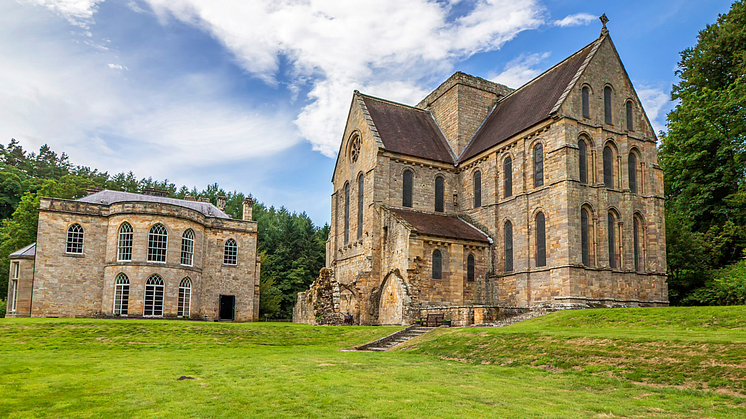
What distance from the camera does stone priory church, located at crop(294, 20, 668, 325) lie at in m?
27.1

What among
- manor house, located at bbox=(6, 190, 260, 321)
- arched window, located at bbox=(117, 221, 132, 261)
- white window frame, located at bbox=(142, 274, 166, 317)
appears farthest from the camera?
arched window, located at bbox=(117, 221, 132, 261)

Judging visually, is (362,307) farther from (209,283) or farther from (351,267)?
(209,283)

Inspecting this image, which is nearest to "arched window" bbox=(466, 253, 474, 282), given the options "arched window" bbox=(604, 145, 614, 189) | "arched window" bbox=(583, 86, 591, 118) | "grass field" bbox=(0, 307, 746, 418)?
"arched window" bbox=(604, 145, 614, 189)

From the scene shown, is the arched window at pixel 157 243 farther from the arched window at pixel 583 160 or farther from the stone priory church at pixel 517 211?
the arched window at pixel 583 160

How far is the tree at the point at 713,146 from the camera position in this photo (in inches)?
1231

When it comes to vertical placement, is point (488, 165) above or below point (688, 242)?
above

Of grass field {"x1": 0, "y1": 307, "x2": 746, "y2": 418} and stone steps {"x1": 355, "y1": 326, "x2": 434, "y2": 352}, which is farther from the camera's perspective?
stone steps {"x1": 355, "y1": 326, "x2": 434, "y2": 352}

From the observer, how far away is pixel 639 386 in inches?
432

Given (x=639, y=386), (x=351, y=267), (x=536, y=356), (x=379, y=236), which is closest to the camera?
(x=639, y=386)

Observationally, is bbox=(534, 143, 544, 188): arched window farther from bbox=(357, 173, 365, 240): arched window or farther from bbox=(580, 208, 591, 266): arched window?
bbox=(357, 173, 365, 240): arched window

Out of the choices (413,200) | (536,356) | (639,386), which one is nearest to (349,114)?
(413,200)

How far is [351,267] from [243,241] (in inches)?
373

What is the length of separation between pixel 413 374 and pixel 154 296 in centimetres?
2582

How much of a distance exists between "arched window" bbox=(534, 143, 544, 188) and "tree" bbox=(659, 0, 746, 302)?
32.8ft
